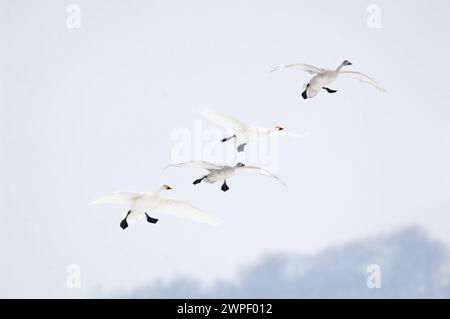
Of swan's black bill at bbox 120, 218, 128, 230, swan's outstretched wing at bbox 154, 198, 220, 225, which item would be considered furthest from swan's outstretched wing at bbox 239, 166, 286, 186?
swan's black bill at bbox 120, 218, 128, 230

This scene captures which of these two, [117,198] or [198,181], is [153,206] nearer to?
[117,198]

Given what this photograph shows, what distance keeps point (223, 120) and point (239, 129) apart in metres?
0.21

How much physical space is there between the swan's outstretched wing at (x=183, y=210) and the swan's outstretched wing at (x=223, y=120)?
1054 mm

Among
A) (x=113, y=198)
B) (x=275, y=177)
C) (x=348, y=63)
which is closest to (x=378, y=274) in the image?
(x=275, y=177)

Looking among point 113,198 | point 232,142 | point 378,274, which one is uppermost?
point 232,142

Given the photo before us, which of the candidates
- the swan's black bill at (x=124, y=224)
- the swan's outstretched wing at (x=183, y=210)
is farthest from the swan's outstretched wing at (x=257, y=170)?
the swan's black bill at (x=124, y=224)

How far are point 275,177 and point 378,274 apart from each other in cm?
146

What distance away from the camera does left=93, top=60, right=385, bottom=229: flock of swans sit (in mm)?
9141

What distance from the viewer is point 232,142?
10.1m

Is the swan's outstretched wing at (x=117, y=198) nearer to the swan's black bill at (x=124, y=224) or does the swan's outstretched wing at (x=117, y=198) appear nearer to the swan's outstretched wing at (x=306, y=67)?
the swan's black bill at (x=124, y=224)

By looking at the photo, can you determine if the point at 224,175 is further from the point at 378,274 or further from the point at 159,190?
the point at 378,274

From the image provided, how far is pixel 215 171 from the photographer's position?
9.48 meters

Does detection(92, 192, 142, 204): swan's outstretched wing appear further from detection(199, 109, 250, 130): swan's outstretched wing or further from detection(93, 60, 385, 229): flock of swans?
detection(199, 109, 250, 130): swan's outstretched wing

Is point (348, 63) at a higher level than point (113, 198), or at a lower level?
higher
